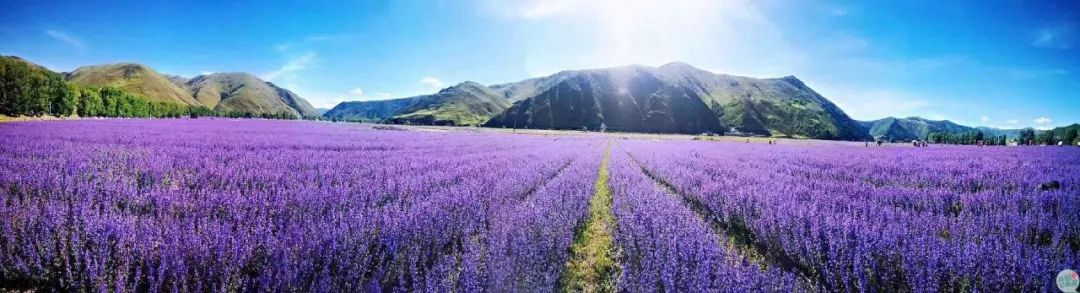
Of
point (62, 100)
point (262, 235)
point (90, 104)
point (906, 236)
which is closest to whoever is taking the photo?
point (262, 235)

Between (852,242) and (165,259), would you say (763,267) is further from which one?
(165,259)

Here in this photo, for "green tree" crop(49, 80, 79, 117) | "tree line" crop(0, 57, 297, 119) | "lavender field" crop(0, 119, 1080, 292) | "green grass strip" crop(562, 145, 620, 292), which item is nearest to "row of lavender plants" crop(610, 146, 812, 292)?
"lavender field" crop(0, 119, 1080, 292)

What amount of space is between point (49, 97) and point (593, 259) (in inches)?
3219

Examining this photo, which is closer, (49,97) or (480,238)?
(480,238)

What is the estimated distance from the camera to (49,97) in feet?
186

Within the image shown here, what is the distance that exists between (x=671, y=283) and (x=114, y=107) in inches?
3860

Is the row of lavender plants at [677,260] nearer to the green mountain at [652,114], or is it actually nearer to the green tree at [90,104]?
the green tree at [90,104]

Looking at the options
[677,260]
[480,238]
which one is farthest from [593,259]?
[677,260]

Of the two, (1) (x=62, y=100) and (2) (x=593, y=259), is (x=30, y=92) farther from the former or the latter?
(2) (x=593, y=259)

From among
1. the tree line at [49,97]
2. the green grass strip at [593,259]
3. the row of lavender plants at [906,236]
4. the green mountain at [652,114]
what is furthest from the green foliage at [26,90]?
the green mountain at [652,114]

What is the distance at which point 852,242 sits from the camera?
372cm

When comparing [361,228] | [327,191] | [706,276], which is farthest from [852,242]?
[327,191]

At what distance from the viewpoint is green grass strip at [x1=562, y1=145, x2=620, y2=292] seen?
11.5 ft

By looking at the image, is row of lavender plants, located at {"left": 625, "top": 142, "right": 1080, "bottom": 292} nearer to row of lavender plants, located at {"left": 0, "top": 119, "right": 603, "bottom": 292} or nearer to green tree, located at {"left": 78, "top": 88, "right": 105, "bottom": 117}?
row of lavender plants, located at {"left": 0, "top": 119, "right": 603, "bottom": 292}
